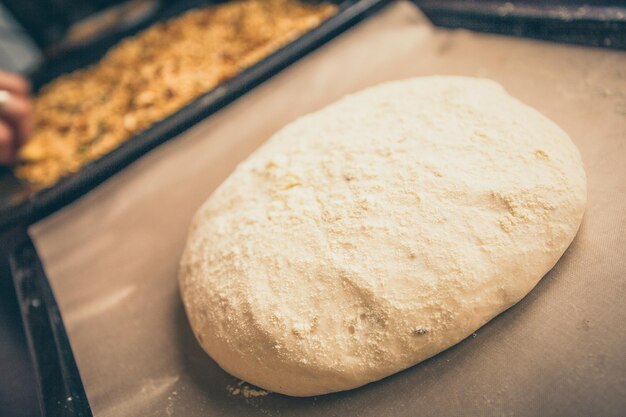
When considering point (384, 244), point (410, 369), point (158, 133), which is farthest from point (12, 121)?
point (410, 369)

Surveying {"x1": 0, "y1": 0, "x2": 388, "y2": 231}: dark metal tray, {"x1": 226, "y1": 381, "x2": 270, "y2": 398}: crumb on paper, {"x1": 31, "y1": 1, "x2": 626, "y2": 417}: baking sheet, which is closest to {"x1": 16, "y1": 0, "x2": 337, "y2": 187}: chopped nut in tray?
{"x1": 0, "y1": 0, "x2": 388, "y2": 231}: dark metal tray

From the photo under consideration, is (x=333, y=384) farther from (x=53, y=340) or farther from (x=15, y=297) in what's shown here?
(x=15, y=297)

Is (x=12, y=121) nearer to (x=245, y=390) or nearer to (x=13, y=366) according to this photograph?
(x=13, y=366)

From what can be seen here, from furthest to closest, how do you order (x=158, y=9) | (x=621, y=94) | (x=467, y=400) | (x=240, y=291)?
1. (x=158, y=9)
2. (x=621, y=94)
3. (x=240, y=291)
4. (x=467, y=400)

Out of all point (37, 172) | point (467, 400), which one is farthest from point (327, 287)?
point (37, 172)

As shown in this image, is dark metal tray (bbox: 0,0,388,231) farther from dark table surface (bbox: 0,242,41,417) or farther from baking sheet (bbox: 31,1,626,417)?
dark table surface (bbox: 0,242,41,417)

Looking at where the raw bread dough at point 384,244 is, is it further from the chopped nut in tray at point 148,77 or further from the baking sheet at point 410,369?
the chopped nut in tray at point 148,77

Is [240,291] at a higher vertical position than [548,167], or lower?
lower
